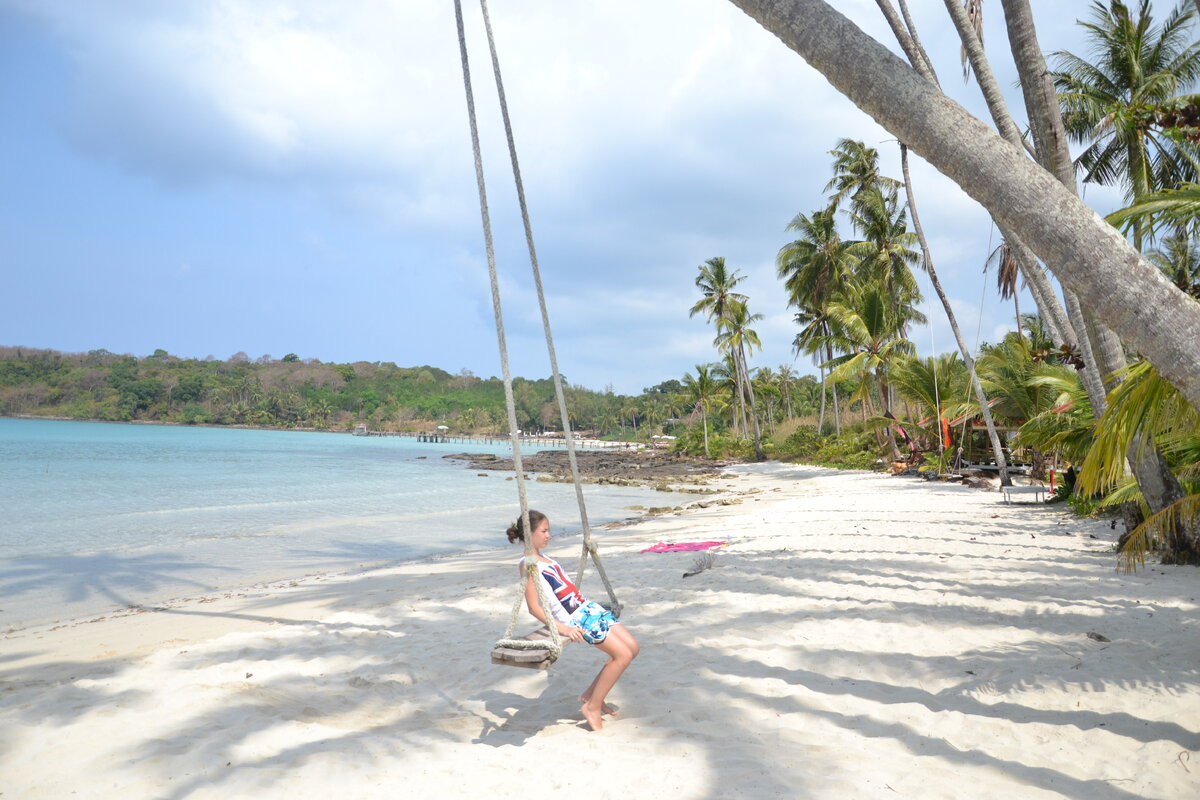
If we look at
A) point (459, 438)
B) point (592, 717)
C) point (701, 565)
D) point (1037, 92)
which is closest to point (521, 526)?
point (592, 717)

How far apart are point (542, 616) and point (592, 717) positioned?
1.89 ft

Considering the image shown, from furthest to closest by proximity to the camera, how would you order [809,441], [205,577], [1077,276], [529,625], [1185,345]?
1. [809,441]
2. [205,577]
3. [529,625]
4. [1077,276]
5. [1185,345]

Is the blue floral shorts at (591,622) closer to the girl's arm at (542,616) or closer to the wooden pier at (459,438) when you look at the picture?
the girl's arm at (542,616)

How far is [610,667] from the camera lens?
129 inches

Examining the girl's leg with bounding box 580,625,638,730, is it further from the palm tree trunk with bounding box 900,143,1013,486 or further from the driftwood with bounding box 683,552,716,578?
the palm tree trunk with bounding box 900,143,1013,486

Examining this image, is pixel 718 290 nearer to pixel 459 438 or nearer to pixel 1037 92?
pixel 1037 92

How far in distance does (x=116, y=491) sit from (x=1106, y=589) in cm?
2584

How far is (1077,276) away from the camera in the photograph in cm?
223

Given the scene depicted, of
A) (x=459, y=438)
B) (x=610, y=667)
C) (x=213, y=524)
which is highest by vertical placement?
(x=459, y=438)

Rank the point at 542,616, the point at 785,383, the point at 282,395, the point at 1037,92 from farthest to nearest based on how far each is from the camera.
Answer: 1. the point at 282,395
2. the point at 785,383
3. the point at 1037,92
4. the point at 542,616

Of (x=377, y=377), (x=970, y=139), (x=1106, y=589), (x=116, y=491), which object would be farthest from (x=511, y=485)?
(x=377, y=377)

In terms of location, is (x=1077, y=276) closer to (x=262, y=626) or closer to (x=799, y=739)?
(x=799, y=739)

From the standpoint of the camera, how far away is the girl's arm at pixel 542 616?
3.14 m

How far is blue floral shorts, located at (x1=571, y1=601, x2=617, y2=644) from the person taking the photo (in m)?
3.21
